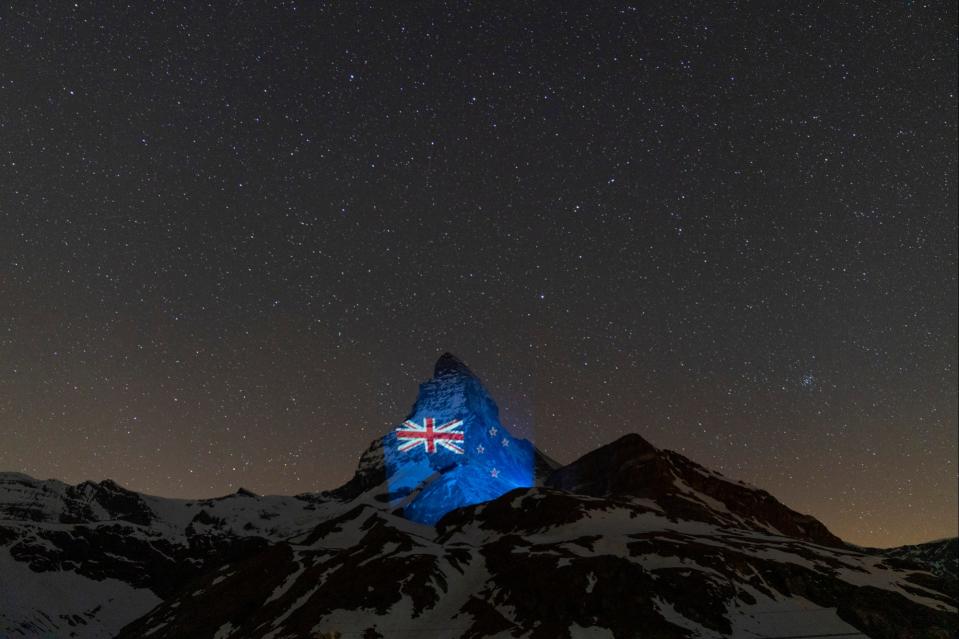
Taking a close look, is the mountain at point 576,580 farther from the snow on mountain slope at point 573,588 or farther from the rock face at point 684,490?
the rock face at point 684,490

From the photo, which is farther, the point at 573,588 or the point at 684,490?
the point at 684,490

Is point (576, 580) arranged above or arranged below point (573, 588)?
above

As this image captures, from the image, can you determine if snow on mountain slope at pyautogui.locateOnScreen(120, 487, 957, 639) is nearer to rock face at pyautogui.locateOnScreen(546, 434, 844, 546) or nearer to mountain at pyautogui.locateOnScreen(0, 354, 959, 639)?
mountain at pyautogui.locateOnScreen(0, 354, 959, 639)

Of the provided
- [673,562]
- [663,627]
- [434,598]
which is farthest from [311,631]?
[673,562]

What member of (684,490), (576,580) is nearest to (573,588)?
(576,580)

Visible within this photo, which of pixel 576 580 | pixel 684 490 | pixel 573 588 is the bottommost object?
pixel 573 588

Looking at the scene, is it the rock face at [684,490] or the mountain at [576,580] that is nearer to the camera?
the mountain at [576,580]

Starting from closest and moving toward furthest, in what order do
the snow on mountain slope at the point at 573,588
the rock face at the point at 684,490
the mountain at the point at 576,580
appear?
the snow on mountain slope at the point at 573,588, the mountain at the point at 576,580, the rock face at the point at 684,490

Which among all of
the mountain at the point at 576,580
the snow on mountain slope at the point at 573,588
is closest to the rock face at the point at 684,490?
the mountain at the point at 576,580

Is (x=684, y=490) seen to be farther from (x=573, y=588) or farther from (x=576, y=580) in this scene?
(x=573, y=588)

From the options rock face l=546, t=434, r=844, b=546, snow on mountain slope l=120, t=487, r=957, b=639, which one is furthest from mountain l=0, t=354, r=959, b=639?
rock face l=546, t=434, r=844, b=546

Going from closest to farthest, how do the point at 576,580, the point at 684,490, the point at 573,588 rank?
1. the point at 573,588
2. the point at 576,580
3. the point at 684,490

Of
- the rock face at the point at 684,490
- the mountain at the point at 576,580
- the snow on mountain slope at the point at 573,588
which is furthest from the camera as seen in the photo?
the rock face at the point at 684,490

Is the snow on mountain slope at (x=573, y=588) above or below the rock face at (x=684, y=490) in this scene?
below
